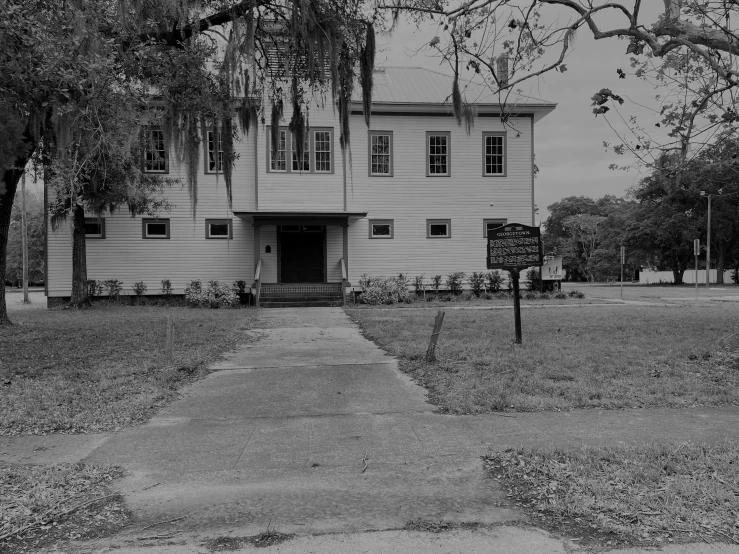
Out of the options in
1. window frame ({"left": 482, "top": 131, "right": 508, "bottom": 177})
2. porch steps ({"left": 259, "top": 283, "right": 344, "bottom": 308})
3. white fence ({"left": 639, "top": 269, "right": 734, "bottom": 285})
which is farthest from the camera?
white fence ({"left": 639, "top": 269, "right": 734, "bottom": 285})

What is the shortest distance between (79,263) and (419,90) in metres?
14.1

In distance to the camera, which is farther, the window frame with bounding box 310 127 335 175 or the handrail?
the window frame with bounding box 310 127 335 175

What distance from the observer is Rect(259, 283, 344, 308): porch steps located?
63.9 ft

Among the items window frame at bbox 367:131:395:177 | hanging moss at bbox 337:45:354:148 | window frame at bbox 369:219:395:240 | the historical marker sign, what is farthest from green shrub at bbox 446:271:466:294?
hanging moss at bbox 337:45:354:148

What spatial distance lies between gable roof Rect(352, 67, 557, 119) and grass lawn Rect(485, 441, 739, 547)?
1718cm

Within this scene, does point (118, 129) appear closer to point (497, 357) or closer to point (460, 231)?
point (497, 357)

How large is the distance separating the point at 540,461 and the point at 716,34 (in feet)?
20.5

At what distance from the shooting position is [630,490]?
3.58 m

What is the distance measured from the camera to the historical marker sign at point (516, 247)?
32.1ft

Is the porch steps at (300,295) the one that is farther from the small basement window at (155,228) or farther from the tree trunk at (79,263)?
the tree trunk at (79,263)

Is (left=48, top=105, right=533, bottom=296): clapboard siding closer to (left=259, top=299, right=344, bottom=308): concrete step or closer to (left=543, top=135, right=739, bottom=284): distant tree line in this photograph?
(left=259, top=299, right=344, bottom=308): concrete step

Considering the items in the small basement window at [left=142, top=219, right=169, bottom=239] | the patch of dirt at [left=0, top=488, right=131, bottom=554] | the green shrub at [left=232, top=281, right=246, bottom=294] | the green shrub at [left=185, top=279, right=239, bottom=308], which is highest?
the small basement window at [left=142, top=219, right=169, bottom=239]

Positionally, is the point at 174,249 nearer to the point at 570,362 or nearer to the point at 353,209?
the point at 353,209

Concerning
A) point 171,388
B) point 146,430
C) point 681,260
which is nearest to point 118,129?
point 171,388
